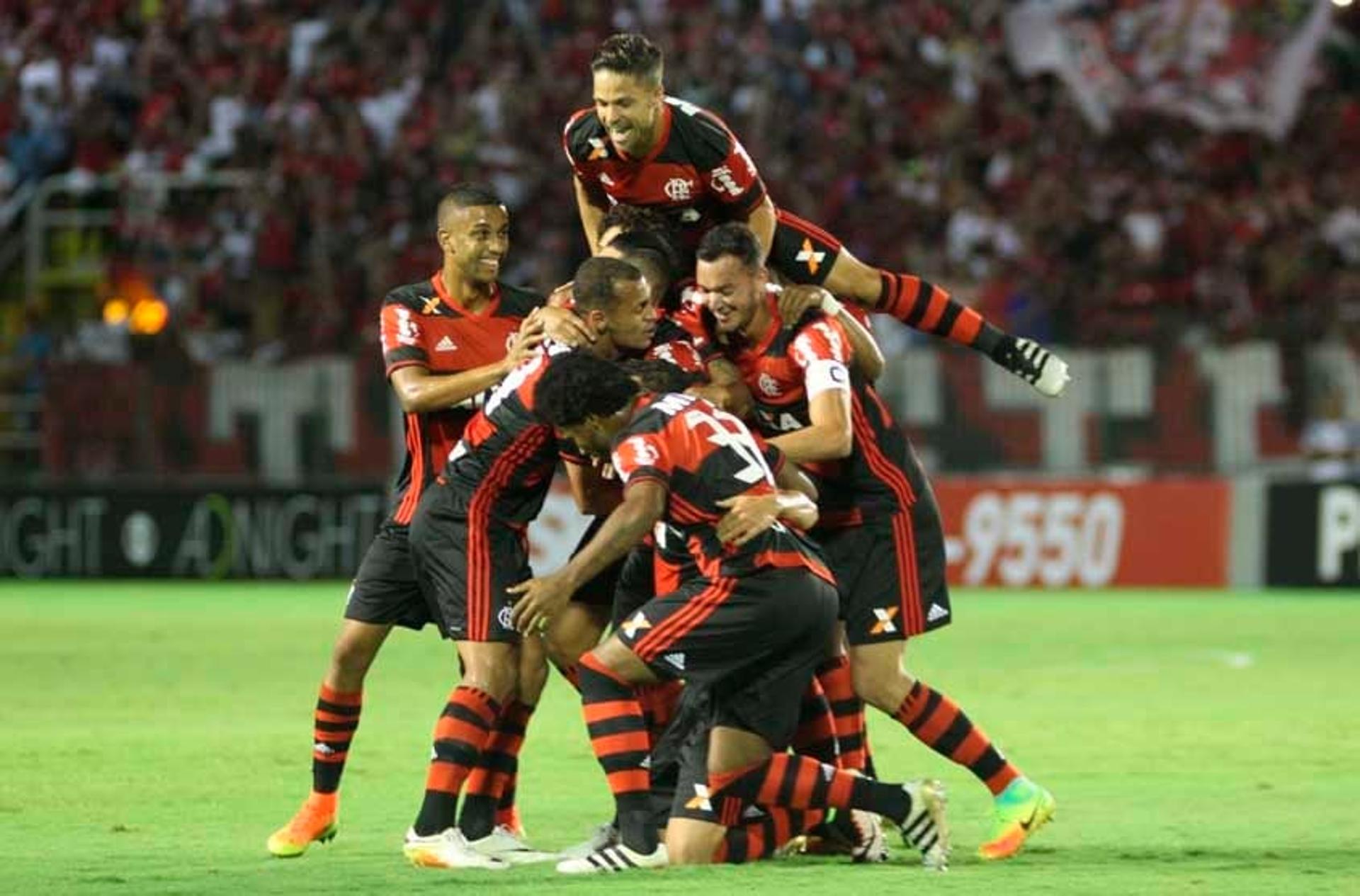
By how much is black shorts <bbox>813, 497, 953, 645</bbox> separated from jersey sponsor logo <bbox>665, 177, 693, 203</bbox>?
1.34 metres

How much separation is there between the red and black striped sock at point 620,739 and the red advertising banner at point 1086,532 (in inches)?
539

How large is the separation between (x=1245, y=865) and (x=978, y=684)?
6614mm

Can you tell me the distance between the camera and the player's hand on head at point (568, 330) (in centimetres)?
836

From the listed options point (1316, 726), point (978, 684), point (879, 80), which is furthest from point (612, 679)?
point (879, 80)

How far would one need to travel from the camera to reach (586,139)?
936 cm

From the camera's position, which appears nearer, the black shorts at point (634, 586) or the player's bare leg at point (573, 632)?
the black shorts at point (634, 586)

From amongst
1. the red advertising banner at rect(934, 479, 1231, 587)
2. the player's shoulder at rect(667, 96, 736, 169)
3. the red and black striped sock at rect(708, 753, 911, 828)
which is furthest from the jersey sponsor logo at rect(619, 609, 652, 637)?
the red advertising banner at rect(934, 479, 1231, 587)

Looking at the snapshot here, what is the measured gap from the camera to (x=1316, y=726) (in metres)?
12.4

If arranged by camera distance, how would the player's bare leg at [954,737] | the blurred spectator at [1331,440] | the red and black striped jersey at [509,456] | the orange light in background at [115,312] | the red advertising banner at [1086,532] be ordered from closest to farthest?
the player's bare leg at [954,737], the red and black striped jersey at [509,456], the blurred spectator at [1331,440], the red advertising banner at [1086,532], the orange light in background at [115,312]

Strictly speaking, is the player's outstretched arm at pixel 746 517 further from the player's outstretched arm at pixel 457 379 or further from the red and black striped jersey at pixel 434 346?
the red and black striped jersey at pixel 434 346

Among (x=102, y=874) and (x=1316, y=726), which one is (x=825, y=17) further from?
(x=102, y=874)

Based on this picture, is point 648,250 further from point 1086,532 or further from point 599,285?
point 1086,532

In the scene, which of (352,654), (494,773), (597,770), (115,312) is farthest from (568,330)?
(115,312)

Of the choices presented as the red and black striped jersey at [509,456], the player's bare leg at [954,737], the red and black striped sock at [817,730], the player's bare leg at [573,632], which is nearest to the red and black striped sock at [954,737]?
the player's bare leg at [954,737]
